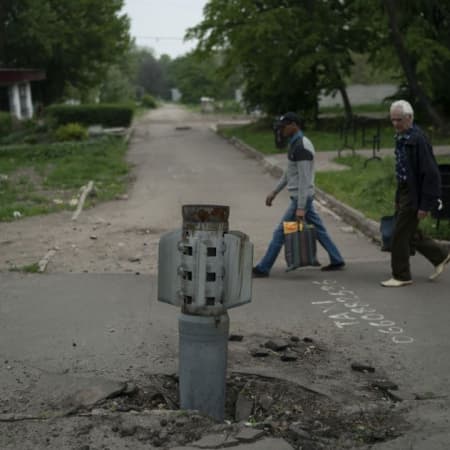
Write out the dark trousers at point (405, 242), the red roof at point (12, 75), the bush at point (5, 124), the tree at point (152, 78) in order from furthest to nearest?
the tree at point (152, 78) → the bush at point (5, 124) → the red roof at point (12, 75) → the dark trousers at point (405, 242)

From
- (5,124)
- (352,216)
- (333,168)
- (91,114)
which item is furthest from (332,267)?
(91,114)

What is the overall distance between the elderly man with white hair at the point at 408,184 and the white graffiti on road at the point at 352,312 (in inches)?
22.5

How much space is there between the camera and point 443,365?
6043 millimetres

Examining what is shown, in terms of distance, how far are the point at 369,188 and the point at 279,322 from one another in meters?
8.52

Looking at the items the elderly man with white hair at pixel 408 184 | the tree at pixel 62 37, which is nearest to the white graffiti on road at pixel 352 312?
the elderly man with white hair at pixel 408 184

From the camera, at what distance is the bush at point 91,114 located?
140ft

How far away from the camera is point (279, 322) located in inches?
291

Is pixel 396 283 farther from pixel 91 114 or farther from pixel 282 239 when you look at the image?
pixel 91 114

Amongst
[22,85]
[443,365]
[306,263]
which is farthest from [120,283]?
[22,85]

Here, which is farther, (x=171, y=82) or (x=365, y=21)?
(x=171, y=82)

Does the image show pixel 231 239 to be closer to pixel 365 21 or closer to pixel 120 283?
pixel 120 283

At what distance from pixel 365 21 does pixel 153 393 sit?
31523 millimetres

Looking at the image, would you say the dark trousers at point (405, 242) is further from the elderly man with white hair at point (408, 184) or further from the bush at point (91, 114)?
the bush at point (91, 114)

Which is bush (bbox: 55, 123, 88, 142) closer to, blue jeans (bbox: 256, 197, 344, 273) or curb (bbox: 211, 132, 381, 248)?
curb (bbox: 211, 132, 381, 248)
